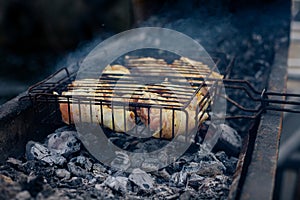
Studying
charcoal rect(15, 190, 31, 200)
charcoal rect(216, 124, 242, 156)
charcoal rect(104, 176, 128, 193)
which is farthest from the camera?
charcoal rect(216, 124, 242, 156)

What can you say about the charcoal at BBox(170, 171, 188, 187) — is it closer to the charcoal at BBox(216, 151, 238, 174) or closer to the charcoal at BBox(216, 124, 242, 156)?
the charcoal at BBox(216, 151, 238, 174)

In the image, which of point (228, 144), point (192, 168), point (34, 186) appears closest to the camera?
point (34, 186)

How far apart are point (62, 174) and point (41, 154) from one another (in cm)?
31

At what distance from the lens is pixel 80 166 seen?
2930mm

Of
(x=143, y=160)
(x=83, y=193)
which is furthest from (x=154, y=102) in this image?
(x=83, y=193)

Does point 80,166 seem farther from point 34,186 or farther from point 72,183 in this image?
point 34,186

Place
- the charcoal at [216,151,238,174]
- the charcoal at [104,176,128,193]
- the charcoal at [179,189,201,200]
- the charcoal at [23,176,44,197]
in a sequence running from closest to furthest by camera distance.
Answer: the charcoal at [23,176,44,197] < the charcoal at [179,189,201,200] < the charcoal at [104,176,128,193] < the charcoal at [216,151,238,174]

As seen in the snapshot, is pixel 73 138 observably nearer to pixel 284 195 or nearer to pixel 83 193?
pixel 83 193

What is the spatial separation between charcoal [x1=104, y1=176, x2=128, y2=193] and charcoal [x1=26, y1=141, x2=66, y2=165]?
432 mm

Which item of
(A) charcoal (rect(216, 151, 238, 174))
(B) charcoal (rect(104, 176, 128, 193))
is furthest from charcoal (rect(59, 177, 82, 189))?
(A) charcoal (rect(216, 151, 238, 174))

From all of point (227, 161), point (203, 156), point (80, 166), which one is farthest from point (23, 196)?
point (227, 161)

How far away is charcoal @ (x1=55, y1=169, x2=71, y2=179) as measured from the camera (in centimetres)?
276

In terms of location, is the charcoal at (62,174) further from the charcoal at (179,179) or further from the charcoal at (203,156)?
the charcoal at (203,156)

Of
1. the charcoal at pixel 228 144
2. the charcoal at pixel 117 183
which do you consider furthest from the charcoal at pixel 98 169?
the charcoal at pixel 228 144
